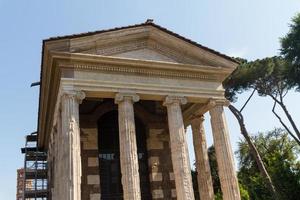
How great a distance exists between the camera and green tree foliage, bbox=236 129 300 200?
22.0 meters

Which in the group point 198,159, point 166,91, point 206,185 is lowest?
point 206,185

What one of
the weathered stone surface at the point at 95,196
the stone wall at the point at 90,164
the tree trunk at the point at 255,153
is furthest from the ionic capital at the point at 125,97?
the tree trunk at the point at 255,153

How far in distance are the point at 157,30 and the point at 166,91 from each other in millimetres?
2928

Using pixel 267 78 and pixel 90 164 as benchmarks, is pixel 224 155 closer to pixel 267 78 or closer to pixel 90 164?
pixel 90 164

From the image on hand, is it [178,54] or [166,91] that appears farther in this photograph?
[178,54]

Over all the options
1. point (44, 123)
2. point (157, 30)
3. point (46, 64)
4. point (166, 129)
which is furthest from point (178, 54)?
point (44, 123)

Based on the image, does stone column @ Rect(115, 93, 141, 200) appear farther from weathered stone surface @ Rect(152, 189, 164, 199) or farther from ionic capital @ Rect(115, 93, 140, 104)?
weathered stone surface @ Rect(152, 189, 164, 199)

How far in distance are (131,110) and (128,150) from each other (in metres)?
1.69

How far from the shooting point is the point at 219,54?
53.2 feet

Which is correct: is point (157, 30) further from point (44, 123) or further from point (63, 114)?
point (44, 123)

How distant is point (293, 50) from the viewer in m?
25.1

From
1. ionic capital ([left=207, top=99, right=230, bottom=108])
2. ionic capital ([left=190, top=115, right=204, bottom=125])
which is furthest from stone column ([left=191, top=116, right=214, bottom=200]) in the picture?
ionic capital ([left=207, top=99, right=230, bottom=108])

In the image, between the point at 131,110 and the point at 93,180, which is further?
the point at 93,180

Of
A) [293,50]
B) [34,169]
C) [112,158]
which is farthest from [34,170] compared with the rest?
[293,50]
